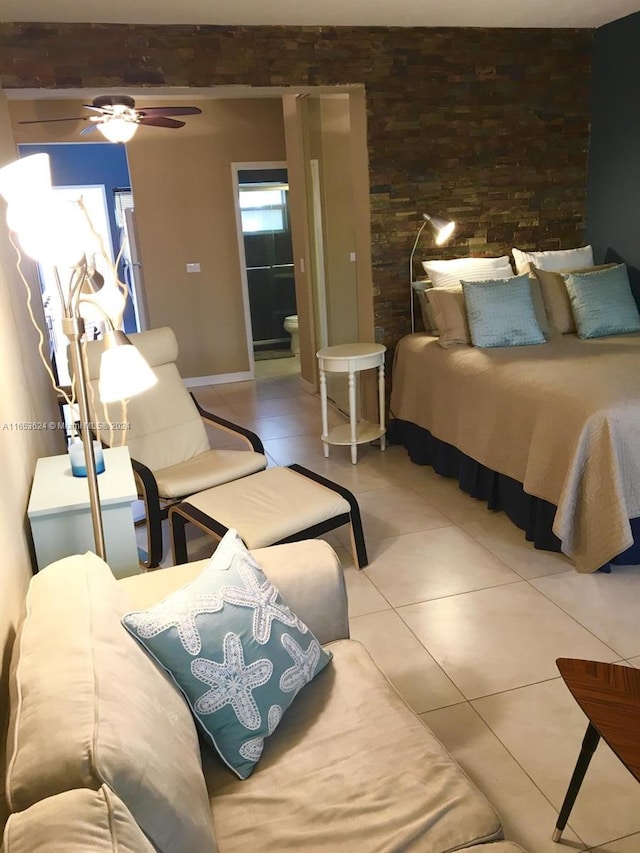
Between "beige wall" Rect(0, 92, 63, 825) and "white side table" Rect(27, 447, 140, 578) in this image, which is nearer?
"beige wall" Rect(0, 92, 63, 825)

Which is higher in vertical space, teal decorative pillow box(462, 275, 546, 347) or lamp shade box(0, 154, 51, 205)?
lamp shade box(0, 154, 51, 205)

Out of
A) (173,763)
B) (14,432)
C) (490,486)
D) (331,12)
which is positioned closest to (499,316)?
(490,486)

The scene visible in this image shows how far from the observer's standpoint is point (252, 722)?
146 cm

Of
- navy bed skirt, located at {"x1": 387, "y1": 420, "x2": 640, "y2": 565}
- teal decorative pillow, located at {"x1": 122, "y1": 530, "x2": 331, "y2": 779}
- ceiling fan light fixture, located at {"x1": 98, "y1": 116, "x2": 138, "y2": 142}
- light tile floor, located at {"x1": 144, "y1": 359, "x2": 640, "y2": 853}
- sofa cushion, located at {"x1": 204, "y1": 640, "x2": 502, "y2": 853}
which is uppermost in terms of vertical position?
ceiling fan light fixture, located at {"x1": 98, "y1": 116, "x2": 138, "y2": 142}

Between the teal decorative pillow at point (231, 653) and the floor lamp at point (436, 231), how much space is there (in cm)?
305

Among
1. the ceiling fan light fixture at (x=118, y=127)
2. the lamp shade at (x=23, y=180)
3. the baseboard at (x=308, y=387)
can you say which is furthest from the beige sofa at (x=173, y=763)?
the baseboard at (x=308, y=387)

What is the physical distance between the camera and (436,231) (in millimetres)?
4387

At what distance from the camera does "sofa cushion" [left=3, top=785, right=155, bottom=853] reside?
0.87 meters

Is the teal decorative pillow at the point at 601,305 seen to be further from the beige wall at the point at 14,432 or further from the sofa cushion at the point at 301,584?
the beige wall at the point at 14,432

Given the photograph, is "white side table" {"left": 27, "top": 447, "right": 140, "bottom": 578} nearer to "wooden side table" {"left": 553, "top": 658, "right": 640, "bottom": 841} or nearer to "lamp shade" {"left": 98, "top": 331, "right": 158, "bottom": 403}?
"lamp shade" {"left": 98, "top": 331, "right": 158, "bottom": 403}

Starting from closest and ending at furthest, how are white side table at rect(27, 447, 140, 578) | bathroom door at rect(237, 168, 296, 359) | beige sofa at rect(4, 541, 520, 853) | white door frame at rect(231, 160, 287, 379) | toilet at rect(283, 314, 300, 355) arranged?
beige sofa at rect(4, 541, 520, 853)
white side table at rect(27, 447, 140, 578)
white door frame at rect(231, 160, 287, 379)
bathroom door at rect(237, 168, 296, 359)
toilet at rect(283, 314, 300, 355)

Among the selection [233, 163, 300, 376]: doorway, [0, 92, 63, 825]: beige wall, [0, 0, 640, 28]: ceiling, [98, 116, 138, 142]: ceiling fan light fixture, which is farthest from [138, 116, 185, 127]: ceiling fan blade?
[233, 163, 300, 376]: doorway

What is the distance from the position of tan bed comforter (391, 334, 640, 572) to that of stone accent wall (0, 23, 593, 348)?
2.80 ft

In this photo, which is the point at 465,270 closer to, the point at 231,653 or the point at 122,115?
the point at 122,115
